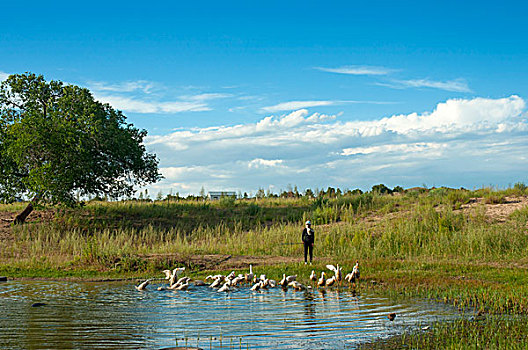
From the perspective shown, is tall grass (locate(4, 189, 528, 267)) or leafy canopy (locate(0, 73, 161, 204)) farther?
leafy canopy (locate(0, 73, 161, 204))

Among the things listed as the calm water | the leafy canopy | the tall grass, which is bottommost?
the calm water

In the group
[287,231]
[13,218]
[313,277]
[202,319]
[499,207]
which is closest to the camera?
[202,319]

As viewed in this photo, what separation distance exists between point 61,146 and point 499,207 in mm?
25691

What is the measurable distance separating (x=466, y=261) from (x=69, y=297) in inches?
576

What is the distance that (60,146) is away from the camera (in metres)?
31.4

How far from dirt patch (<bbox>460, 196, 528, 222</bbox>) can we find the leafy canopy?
21716 mm

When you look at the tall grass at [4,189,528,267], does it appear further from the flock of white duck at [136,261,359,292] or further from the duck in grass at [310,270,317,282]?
the duck in grass at [310,270,317,282]

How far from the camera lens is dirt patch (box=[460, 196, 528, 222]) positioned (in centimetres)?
2747

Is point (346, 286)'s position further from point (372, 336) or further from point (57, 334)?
point (57, 334)

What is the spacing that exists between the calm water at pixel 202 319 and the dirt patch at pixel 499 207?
1723 cm

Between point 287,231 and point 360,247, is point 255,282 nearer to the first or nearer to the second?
point 360,247

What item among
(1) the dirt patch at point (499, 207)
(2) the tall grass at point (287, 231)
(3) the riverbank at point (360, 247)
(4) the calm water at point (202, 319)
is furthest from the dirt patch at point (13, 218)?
(1) the dirt patch at point (499, 207)

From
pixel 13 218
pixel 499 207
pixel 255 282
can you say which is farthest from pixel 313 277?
pixel 13 218

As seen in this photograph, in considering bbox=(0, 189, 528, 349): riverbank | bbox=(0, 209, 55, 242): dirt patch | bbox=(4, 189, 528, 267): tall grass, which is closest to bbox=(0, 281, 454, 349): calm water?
bbox=(0, 189, 528, 349): riverbank
